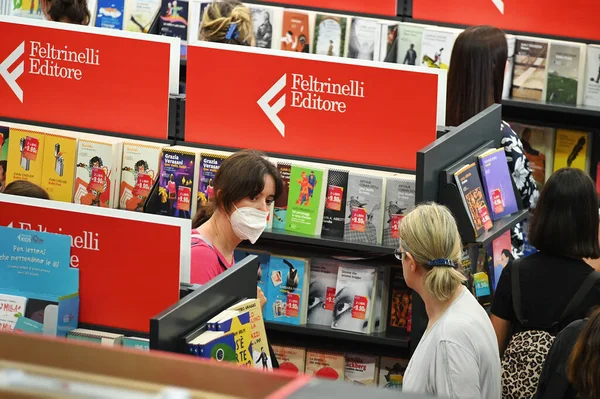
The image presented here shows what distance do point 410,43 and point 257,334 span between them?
13.7 feet

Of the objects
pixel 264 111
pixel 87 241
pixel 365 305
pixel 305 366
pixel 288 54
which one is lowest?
pixel 305 366

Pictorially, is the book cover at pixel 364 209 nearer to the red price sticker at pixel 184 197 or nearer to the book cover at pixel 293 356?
the book cover at pixel 293 356

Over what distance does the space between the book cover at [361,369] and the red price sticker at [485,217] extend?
Answer: 0.89m

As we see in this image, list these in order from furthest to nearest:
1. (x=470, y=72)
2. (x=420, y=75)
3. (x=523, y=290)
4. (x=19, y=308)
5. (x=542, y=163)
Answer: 1. (x=542, y=163)
2. (x=470, y=72)
3. (x=420, y=75)
4. (x=523, y=290)
5. (x=19, y=308)

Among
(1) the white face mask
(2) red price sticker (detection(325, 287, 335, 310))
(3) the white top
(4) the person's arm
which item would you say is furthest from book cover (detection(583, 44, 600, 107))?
(4) the person's arm

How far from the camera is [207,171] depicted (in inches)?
179

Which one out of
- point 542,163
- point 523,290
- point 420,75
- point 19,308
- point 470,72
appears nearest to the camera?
point 19,308

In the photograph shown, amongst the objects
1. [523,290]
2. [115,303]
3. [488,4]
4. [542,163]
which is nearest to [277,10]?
[488,4]

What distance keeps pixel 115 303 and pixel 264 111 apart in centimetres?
171

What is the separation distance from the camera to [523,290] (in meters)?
3.82

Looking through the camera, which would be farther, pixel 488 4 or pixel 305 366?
pixel 488 4

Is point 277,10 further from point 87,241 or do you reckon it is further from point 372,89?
point 87,241

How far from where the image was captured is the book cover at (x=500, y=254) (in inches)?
175

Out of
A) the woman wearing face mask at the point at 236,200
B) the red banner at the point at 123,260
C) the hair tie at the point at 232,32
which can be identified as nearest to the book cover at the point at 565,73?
the hair tie at the point at 232,32
